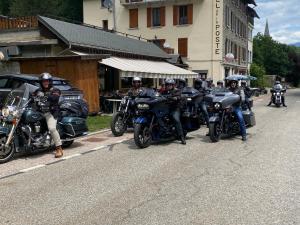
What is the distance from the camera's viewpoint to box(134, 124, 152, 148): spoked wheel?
9.75m

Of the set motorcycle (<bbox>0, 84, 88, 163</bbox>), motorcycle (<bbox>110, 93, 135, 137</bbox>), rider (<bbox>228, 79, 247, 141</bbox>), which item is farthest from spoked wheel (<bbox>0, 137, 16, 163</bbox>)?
rider (<bbox>228, 79, 247, 141</bbox>)

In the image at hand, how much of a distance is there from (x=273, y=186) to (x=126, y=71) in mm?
14014

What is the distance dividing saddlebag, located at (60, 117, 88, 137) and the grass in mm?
3034

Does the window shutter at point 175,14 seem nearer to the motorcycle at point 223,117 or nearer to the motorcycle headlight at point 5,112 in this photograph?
the motorcycle at point 223,117

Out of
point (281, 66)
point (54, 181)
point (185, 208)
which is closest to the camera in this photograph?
point (185, 208)

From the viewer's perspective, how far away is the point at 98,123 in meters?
14.7

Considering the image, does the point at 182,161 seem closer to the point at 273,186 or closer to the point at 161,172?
the point at 161,172

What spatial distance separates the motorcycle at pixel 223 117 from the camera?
10.9 m

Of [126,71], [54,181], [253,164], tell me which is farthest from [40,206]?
[126,71]

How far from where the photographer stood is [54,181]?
6.89 m

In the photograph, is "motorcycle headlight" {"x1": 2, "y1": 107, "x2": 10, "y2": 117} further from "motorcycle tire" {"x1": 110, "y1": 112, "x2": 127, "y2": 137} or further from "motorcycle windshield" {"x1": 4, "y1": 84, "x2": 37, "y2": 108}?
"motorcycle tire" {"x1": 110, "y1": 112, "x2": 127, "y2": 137}

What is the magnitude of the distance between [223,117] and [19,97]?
16.4ft

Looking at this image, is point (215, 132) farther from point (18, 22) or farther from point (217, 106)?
point (18, 22)

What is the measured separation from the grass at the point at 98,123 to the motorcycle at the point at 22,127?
4058 mm
